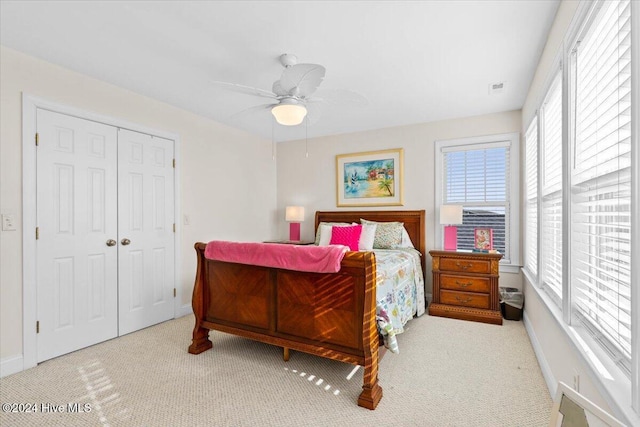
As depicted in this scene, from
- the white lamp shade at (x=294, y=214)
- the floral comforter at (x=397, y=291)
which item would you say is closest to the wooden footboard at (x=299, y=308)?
the floral comforter at (x=397, y=291)

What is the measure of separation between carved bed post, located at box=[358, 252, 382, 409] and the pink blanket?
0.65 ft

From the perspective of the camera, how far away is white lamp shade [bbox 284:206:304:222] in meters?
4.96

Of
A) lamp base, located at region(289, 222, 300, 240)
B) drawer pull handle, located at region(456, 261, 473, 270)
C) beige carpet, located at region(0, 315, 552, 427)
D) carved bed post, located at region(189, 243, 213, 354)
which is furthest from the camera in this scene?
lamp base, located at region(289, 222, 300, 240)

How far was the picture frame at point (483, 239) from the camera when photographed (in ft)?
12.4

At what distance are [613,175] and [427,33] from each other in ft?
4.98

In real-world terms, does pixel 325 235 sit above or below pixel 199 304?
above

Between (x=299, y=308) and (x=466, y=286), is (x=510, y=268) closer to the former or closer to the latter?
(x=466, y=286)

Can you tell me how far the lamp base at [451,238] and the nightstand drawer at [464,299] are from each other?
1.83 ft

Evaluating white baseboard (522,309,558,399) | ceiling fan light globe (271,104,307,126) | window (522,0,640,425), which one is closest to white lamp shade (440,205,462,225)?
white baseboard (522,309,558,399)

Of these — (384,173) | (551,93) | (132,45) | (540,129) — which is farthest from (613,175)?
(384,173)

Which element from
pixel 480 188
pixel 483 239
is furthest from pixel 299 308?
pixel 480 188

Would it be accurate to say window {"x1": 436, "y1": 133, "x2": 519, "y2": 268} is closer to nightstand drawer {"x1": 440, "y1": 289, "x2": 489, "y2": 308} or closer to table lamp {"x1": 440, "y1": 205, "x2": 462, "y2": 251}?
table lamp {"x1": 440, "y1": 205, "x2": 462, "y2": 251}

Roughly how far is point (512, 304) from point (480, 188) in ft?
4.64

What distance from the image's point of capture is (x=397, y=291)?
2.92 metres
